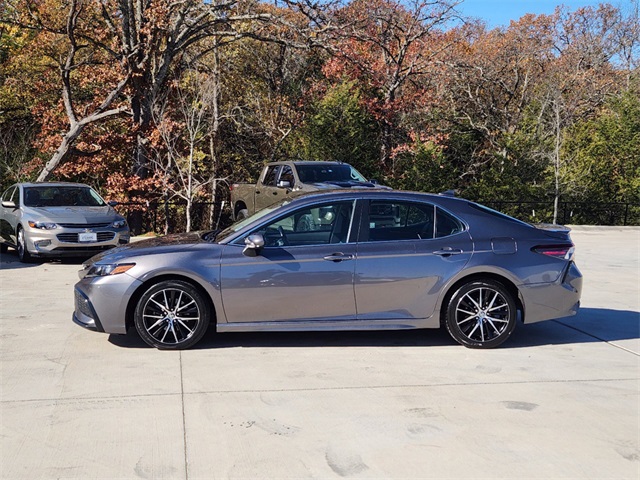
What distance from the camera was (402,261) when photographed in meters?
6.73

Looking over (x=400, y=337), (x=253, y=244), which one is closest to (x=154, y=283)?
(x=253, y=244)

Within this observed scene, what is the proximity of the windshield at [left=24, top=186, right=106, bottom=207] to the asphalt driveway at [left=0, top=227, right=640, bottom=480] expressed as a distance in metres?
5.96

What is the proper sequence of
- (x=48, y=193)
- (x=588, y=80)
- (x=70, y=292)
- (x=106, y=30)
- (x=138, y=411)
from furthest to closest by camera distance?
1. (x=588, y=80)
2. (x=106, y=30)
3. (x=48, y=193)
4. (x=70, y=292)
5. (x=138, y=411)

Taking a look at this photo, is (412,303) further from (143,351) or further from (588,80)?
(588,80)

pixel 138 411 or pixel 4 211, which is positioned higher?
pixel 4 211

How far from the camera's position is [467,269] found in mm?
6762

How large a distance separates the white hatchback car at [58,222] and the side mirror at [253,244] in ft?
22.7

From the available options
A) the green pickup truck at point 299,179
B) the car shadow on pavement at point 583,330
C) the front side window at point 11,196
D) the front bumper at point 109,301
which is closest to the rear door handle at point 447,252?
the car shadow on pavement at point 583,330

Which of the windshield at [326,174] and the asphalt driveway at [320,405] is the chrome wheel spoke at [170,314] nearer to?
the asphalt driveway at [320,405]

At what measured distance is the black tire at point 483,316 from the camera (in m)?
6.84

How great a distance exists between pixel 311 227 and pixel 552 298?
250 cm

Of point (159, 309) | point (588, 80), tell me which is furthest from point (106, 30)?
point (588, 80)

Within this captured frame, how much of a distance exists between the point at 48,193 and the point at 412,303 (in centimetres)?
941

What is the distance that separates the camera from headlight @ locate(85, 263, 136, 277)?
6.60 metres
